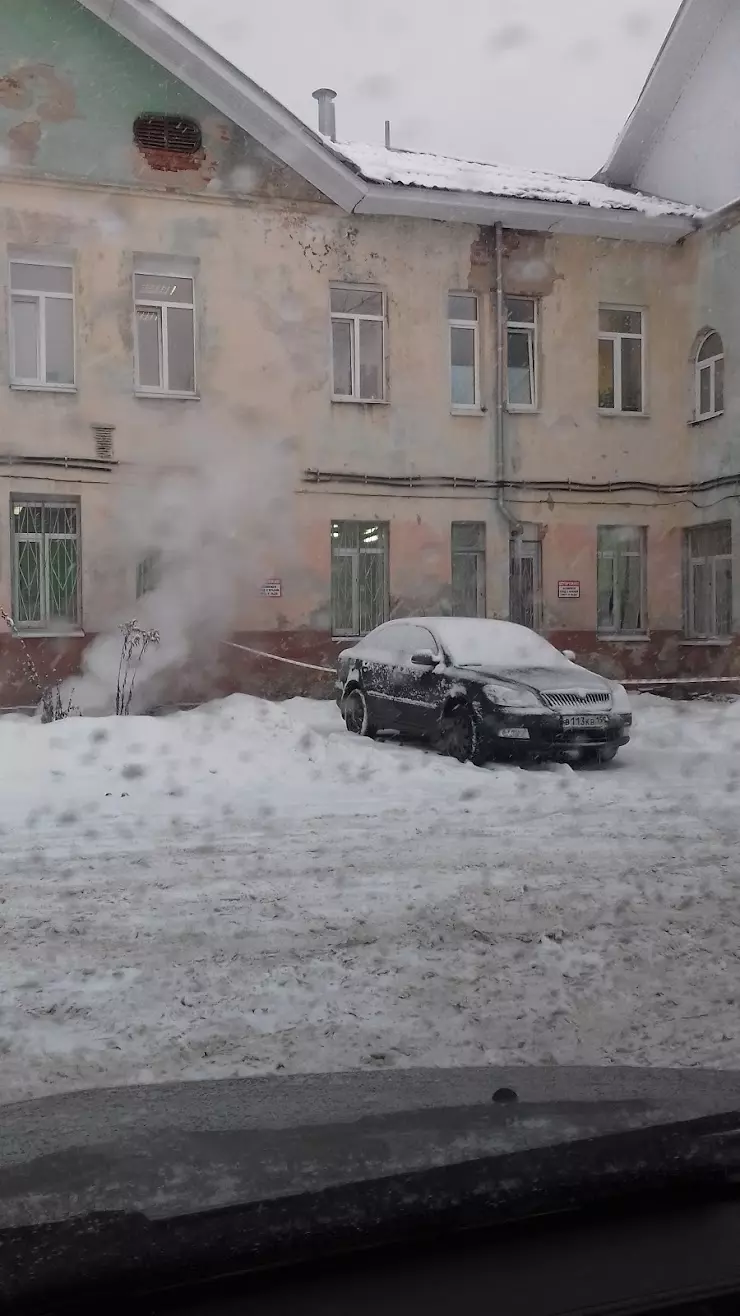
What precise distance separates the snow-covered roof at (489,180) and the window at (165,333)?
2.94 meters

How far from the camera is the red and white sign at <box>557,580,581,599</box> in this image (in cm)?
1664

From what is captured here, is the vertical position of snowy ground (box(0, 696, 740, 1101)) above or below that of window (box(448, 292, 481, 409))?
below

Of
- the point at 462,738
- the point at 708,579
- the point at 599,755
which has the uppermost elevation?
the point at 708,579

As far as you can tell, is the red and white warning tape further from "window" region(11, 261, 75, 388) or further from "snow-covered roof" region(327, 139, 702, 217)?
"snow-covered roof" region(327, 139, 702, 217)

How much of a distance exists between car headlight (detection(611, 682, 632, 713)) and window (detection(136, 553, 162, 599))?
260 inches

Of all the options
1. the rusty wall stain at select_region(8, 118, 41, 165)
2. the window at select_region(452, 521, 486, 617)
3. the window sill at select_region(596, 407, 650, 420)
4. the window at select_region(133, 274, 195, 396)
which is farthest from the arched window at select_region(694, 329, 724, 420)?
the rusty wall stain at select_region(8, 118, 41, 165)

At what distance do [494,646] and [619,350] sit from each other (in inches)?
290

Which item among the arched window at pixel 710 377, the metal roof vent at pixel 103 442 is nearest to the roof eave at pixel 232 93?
the metal roof vent at pixel 103 442

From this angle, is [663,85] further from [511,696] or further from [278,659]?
[511,696]

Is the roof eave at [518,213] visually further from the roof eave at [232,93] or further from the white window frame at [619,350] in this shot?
the white window frame at [619,350]

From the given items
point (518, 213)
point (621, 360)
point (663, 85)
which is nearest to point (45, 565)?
point (518, 213)

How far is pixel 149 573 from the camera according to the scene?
49.4 feet

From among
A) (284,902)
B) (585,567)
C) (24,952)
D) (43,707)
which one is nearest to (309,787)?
(284,902)

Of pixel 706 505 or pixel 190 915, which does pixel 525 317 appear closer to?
pixel 706 505
